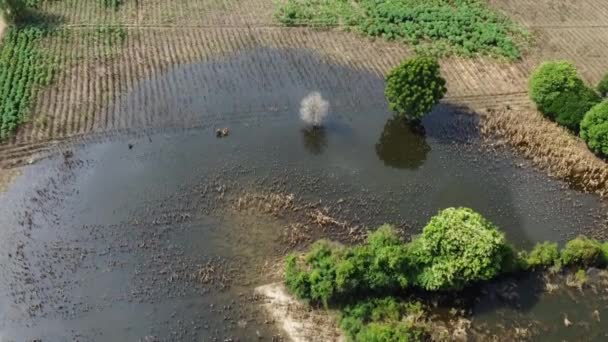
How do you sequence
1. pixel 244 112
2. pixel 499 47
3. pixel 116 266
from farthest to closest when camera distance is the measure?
pixel 499 47
pixel 244 112
pixel 116 266

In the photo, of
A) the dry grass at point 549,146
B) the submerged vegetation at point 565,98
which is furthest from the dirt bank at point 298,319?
the submerged vegetation at point 565,98

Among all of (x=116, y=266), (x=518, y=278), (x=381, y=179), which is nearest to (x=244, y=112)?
(x=381, y=179)

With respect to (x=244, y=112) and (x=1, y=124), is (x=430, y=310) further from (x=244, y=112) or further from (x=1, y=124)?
(x=1, y=124)

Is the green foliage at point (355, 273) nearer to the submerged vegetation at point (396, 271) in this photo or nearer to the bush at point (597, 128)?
the submerged vegetation at point (396, 271)

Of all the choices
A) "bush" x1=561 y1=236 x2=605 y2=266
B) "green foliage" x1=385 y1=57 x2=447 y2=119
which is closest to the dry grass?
"green foliage" x1=385 y1=57 x2=447 y2=119

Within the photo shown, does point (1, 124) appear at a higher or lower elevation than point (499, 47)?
lower

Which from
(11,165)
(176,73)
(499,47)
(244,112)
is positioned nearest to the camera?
(11,165)

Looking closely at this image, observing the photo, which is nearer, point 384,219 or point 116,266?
point 116,266
